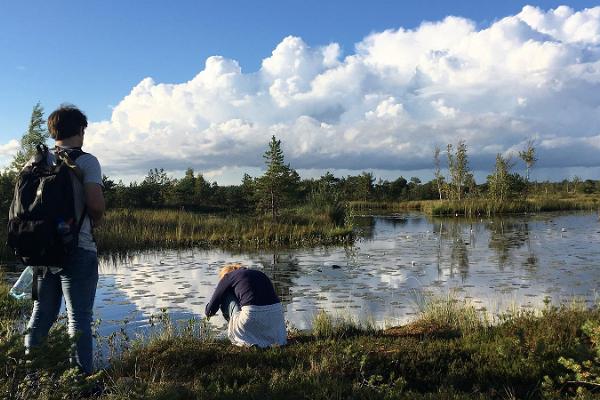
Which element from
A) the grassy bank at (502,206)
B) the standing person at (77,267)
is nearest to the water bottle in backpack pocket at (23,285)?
the standing person at (77,267)

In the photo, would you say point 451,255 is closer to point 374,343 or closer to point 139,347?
point 374,343

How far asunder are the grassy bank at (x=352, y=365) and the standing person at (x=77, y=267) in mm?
270

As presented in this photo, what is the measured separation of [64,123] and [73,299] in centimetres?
124

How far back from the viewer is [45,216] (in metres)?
3.35

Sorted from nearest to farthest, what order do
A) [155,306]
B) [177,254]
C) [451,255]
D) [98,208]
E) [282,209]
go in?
[98,208] → [155,306] → [451,255] → [177,254] → [282,209]

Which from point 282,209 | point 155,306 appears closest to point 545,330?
point 155,306

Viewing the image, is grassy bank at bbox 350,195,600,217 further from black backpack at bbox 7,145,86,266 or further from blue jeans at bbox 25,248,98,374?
black backpack at bbox 7,145,86,266

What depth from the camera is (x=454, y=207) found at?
39.8 metres

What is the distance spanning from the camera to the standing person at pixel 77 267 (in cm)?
354

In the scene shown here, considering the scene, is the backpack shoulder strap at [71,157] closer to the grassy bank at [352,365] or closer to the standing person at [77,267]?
the standing person at [77,267]

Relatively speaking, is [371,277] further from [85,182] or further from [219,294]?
[85,182]

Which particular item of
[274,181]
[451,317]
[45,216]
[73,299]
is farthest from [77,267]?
[274,181]

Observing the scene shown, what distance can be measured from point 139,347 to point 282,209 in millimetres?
24715

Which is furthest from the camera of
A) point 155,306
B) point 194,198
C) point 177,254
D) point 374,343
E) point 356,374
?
point 194,198
